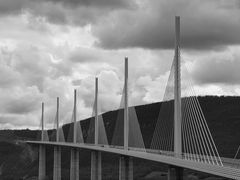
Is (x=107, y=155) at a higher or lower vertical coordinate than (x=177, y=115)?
lower

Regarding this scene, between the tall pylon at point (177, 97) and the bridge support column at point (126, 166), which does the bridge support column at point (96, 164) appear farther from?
the tall pylon at point (177, 97)

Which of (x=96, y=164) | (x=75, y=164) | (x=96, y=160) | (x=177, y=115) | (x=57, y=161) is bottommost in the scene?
(x=75, y=164)

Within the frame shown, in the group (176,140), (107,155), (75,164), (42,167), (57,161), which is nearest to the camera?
(176,140)

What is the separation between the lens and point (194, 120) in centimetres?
3922

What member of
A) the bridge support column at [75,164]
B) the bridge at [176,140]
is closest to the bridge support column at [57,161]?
the bridge support column at [75,164]

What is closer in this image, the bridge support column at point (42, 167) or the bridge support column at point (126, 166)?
the bridge support column at point (126, 166)

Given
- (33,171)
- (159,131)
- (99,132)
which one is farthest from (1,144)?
(159,131)

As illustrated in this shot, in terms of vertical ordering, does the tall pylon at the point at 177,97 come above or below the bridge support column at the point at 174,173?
above

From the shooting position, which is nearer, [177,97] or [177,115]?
[177,115]

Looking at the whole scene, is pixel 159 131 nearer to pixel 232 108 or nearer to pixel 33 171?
pixel 33 171

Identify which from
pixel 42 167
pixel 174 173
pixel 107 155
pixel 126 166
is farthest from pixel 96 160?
pixel 107 155

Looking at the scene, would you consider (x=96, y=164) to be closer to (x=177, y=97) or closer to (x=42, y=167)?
(x=177, y=97)

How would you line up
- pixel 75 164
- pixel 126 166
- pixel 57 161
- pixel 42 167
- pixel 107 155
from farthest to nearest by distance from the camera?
pixel 107 155 < pixel 42 167 < pixel 57 161 < pixel 75 164 < pixel 126 166

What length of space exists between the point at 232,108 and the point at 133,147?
136531 mm
